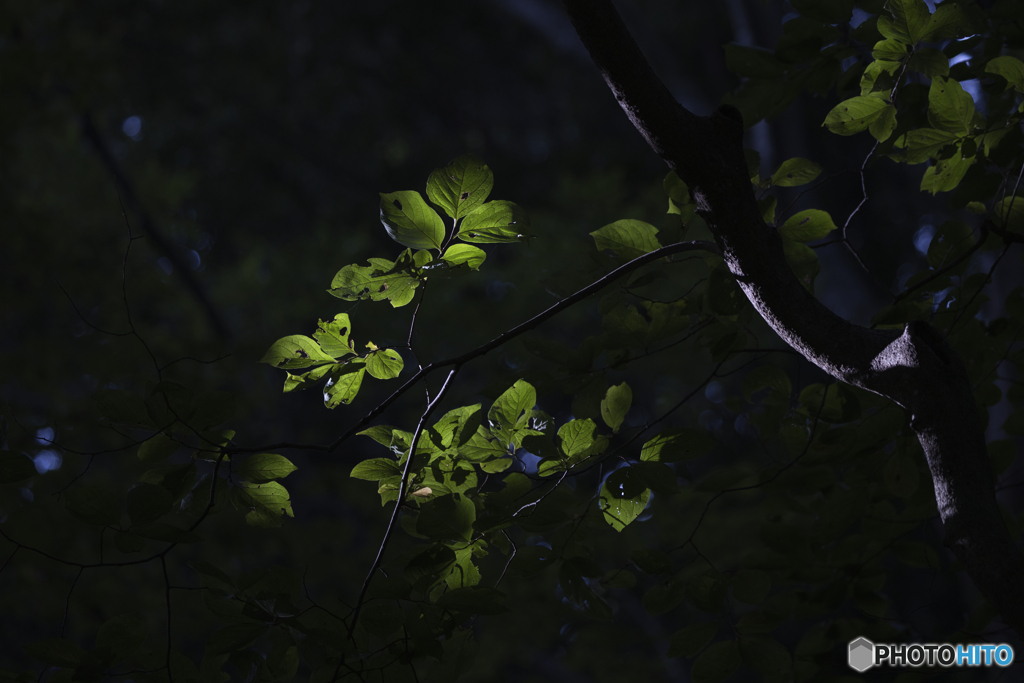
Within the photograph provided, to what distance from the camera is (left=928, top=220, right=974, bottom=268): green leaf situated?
1.13 metres

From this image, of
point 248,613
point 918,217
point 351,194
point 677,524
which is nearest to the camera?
point 248,613

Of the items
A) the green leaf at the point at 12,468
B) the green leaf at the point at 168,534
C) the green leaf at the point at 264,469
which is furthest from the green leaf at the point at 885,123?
the green leaf at the point at 12,468

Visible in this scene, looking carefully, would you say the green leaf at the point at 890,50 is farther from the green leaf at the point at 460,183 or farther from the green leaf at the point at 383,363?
the green leaf at the point at 383,363

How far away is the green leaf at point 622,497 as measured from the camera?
2.81 ft

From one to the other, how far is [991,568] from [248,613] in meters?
0.92

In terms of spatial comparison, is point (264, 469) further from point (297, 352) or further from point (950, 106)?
point (950, 106)

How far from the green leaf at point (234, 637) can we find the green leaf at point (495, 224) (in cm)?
57

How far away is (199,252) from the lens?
7.38 metres

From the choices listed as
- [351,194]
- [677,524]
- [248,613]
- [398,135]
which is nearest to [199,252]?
[351,194]

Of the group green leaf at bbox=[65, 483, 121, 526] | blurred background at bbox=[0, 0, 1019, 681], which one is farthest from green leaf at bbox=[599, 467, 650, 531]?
green leaf at bbox=[65, 483, 121, 526]

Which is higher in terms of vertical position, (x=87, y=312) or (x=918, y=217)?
(x=87, y=312)

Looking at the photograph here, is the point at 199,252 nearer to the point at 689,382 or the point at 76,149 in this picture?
the point at 76,149

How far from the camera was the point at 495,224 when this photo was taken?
2.82 ft

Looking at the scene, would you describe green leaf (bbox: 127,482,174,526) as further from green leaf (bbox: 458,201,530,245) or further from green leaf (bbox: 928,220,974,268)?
green leaf (bbox: 928,220,974,268)
